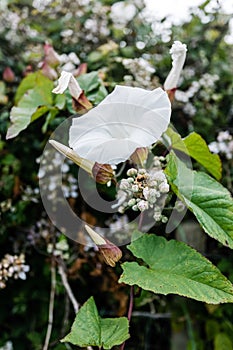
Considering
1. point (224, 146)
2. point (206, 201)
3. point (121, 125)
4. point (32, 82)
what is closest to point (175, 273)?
point (206, 201)

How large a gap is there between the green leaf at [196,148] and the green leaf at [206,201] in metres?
0.09

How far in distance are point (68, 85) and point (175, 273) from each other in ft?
1.13

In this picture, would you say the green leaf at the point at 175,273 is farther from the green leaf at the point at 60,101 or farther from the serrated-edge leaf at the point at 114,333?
the green leaf at the point at 60,101

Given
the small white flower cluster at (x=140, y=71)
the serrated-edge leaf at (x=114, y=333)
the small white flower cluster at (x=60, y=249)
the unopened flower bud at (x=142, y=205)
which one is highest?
the unopened flower bud at (x=142, y=205)

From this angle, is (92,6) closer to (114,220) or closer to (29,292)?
(114,220)

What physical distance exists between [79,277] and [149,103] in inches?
22.9

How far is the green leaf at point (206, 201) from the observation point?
631 mm

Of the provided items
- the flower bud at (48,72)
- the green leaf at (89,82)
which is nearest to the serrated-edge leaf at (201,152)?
the green leaf at (89,82)

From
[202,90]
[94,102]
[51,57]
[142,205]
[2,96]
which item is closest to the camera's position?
[142,205]

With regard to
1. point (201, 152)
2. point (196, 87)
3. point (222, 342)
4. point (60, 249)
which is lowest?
point (222, 342)

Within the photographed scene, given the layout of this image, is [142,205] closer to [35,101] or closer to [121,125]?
[121,125]

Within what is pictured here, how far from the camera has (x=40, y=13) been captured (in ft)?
4.93

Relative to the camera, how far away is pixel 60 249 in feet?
3.18

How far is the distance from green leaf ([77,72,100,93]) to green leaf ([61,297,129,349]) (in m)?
0.44
